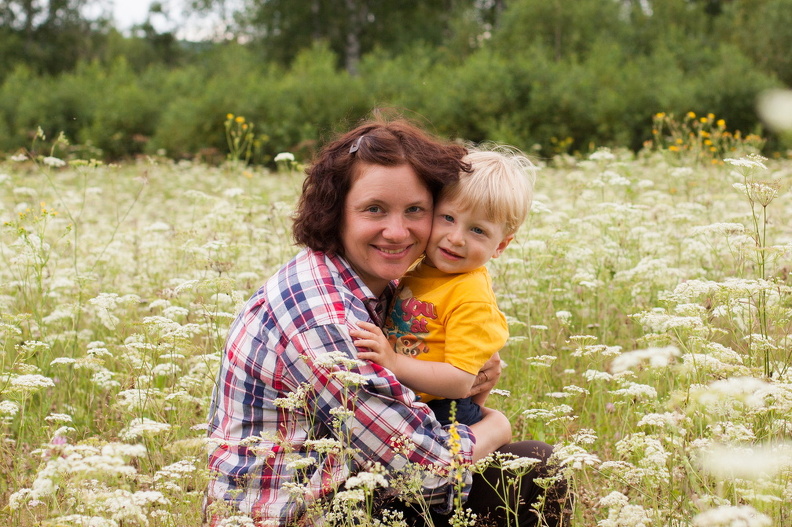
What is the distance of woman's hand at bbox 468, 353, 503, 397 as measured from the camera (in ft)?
9.69

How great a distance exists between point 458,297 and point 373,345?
459mm

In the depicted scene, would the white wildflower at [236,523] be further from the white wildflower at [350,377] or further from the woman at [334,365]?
the white wildflower at [350,377]

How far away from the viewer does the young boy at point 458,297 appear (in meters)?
2.66

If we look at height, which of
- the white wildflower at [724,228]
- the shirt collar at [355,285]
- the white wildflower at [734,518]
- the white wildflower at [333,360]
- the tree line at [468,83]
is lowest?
the white wildflower at [734,518]

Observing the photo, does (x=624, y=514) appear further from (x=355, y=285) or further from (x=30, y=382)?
(x=30, y=382)

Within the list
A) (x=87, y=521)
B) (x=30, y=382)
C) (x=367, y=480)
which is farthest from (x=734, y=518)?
(x=30, y=382)

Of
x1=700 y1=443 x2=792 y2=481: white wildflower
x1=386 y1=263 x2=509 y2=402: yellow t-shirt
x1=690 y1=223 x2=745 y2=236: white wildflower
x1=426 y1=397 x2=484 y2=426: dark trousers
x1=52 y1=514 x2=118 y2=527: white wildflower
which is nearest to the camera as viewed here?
x1=700 y1=443 x2=792 y2=481: white wildflower

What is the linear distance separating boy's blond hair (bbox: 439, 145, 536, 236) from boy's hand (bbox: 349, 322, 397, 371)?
66 cm

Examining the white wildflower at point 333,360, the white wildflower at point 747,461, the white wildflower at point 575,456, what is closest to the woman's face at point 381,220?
the white wildflower at point 333,360

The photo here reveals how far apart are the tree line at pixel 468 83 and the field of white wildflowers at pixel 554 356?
6289 millimetres

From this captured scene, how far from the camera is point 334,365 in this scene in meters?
2.22

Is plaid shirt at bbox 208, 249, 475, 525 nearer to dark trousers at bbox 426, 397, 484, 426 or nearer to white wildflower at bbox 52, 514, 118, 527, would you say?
dark trousers at bbox 426, 397, 484, 426

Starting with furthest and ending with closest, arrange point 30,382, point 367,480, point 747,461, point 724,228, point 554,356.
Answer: point 554,356
point 724,228
point 30,382
point 367,480
point 747,461

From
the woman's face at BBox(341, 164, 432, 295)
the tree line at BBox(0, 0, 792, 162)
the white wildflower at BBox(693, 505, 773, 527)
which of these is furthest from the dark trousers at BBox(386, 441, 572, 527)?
the tree line at BBox(0, 0, 792, 162)
